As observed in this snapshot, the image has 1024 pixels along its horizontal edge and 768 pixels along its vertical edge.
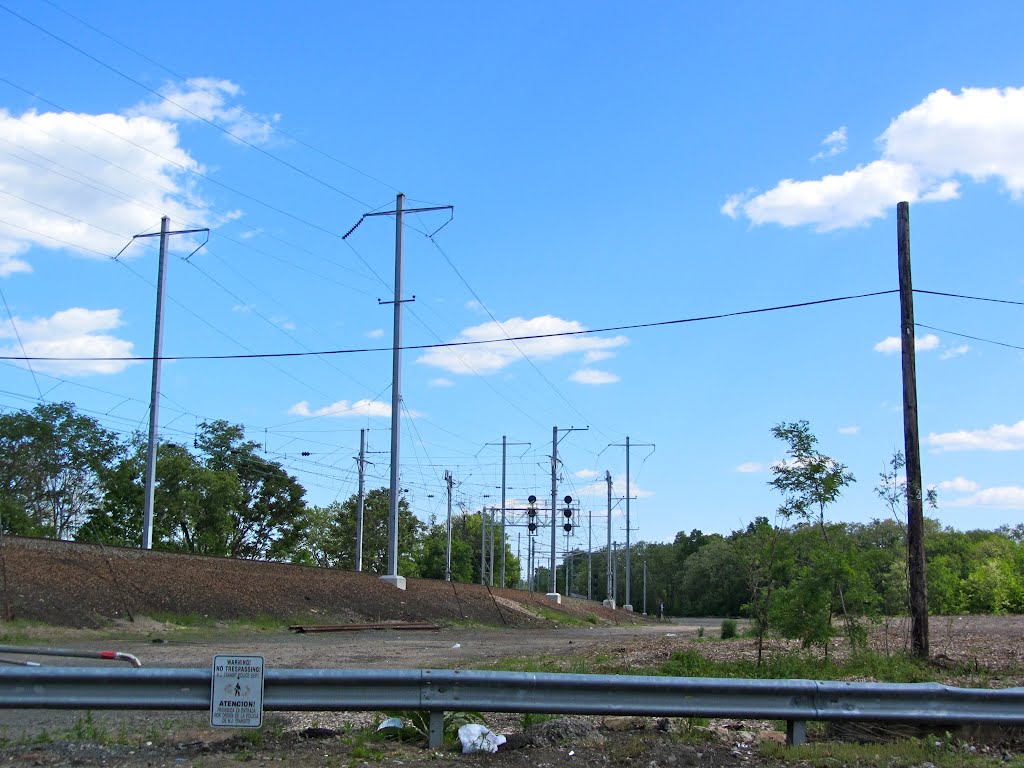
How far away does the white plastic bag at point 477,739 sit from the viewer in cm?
779

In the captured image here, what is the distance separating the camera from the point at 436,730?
7922 millimetres

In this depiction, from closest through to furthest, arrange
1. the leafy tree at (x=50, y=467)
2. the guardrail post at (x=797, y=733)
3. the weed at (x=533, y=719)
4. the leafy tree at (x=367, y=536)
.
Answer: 1. the guardrail post at (x=797, y=733)
2. the weed at (x=533, y=719)
3. the leafy tree at (x=50, y=467)
4. the leafy tree at (x=367, y=536)

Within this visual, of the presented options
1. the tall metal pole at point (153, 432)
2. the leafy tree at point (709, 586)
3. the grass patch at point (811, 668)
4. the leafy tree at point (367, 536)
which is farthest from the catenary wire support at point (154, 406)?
the leafy tree at point (709, 586)

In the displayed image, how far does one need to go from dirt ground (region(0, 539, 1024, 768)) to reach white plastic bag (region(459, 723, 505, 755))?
0.39 feet

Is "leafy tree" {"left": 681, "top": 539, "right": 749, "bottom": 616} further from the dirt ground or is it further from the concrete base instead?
the concrete base

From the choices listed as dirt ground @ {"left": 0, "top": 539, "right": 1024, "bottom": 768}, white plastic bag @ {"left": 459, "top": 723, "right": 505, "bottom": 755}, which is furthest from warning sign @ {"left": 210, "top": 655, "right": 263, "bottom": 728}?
white plastic bag @ {"left": 459, "top": 723, "right": 505, "bottom": 755}

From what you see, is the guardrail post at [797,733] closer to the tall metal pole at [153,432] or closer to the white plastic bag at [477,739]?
the white plastic bag at [477,739]

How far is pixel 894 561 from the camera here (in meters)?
15.4

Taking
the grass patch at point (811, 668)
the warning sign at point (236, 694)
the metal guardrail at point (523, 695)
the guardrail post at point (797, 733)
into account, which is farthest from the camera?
the grass patch at point (811, 668)

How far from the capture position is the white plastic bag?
7.79 m

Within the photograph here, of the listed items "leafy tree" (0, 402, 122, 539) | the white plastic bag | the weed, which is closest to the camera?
the white plastic bag

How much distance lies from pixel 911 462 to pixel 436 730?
1020cm

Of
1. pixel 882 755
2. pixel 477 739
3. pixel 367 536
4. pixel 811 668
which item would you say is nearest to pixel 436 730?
pixel 477 739

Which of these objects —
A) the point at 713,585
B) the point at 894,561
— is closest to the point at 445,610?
the point at 894,561
